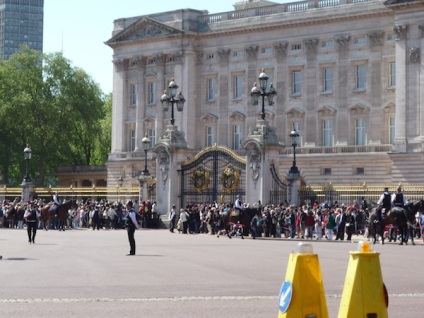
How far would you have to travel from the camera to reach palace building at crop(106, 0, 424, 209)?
67.9 metres

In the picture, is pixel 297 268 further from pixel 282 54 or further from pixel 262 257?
pixel 282 54

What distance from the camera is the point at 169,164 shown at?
169 ft

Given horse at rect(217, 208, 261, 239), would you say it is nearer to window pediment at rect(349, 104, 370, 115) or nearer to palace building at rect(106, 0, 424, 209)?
palace building at rect(106, 0, 424, 209)

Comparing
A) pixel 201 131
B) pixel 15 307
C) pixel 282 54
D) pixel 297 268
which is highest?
pixel 282 54

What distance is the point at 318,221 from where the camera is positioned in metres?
42.8

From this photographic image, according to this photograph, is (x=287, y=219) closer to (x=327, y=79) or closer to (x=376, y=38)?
(x=376, y=38)

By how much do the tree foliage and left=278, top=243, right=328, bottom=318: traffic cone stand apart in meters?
82.1

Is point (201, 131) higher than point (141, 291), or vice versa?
point (201, 131)

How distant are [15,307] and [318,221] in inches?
1135

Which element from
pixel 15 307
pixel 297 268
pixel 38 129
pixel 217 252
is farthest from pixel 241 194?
pixel 38 129

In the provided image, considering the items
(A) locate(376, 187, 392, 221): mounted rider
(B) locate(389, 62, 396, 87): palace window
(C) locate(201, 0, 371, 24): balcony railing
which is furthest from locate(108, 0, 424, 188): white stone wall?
(A) locate(376, 187, 392, 221): mounted rider

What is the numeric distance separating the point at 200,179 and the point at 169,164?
73.5 inches

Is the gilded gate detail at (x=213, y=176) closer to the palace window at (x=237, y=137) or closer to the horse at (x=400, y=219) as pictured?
the horse at (x=400, y=219)

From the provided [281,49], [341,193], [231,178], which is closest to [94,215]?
[231,178]
